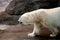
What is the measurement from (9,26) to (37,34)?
2.81 feet

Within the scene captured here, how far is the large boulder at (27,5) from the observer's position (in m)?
4.09

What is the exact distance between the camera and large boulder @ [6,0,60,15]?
13.4 feet

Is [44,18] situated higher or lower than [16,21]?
higher

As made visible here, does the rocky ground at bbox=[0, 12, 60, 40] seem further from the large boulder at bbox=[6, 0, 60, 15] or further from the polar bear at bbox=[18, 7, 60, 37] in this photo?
the large boulder at bbox=[6, 0, 60, 15]

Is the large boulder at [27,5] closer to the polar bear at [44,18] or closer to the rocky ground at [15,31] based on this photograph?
the rocky ground at [15,31]

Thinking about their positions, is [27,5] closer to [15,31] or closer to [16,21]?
[16,21]

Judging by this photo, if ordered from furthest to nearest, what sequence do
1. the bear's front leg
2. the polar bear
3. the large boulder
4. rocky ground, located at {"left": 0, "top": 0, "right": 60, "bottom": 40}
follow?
the large boulder → rocky ground, located at {"left": 0, "top": 0, "right": 60, "bottom": 40} → the bear's front leg → the polar bear

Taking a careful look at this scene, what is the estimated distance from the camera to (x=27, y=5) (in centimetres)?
430

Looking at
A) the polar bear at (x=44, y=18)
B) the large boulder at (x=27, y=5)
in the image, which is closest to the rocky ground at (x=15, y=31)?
the polar bear at (x=44, y=18)

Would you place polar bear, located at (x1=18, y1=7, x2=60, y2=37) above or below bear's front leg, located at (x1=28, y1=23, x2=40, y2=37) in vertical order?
above

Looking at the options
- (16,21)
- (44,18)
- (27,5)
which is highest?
(27,5)

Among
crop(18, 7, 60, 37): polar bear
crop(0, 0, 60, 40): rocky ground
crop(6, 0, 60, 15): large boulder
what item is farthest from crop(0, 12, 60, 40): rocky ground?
crop(6, 0, 60, 15): large boulder

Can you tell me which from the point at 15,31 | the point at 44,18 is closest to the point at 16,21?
the point at 15,31

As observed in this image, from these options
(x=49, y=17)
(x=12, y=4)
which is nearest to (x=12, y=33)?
(x=49, y=17)
